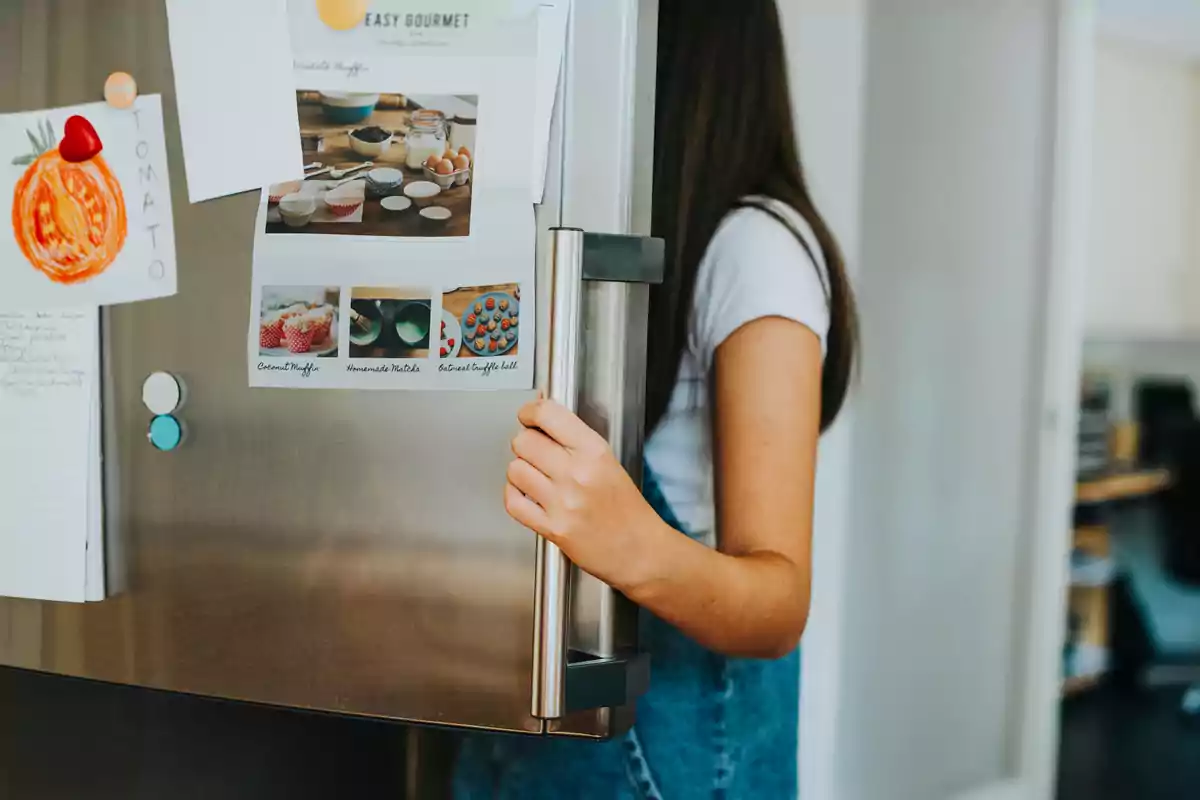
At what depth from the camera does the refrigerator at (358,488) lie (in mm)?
639

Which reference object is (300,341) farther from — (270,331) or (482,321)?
(482,321)

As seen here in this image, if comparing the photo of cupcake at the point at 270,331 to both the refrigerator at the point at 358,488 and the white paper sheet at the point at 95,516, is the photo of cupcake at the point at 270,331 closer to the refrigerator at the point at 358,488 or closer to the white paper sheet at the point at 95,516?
the refrigerator at the point at 358,488

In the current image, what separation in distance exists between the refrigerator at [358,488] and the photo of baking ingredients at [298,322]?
0.02 metres

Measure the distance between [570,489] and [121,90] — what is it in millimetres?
422

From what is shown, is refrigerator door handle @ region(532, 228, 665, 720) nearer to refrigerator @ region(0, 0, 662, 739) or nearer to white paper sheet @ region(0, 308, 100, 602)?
refrigerator @ region(0, 0, 662, 739)

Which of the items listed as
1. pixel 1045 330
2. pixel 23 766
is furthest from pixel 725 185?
Answer: pixel 1045 330

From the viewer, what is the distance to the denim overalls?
0.82 meters

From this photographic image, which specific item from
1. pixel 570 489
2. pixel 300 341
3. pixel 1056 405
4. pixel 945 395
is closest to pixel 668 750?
pixel 570 489

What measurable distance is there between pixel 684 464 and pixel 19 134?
557mm

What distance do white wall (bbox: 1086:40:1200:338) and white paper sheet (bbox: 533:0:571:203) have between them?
3.23 meters

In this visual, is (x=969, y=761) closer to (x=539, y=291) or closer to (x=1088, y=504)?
(x=1088, y=504)

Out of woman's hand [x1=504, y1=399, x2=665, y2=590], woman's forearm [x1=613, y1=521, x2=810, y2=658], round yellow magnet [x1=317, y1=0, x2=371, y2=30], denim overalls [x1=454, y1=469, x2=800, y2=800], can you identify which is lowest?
denim overalls [x1=454, y1=469, x2=800, y2=800]

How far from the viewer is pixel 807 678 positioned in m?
1.60

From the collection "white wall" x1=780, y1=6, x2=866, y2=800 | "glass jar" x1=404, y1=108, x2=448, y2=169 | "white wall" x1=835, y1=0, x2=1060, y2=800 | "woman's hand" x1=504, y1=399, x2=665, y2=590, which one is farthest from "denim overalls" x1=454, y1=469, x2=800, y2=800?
"white wall" x1=835, y1=0, x2=1060, y2=800
